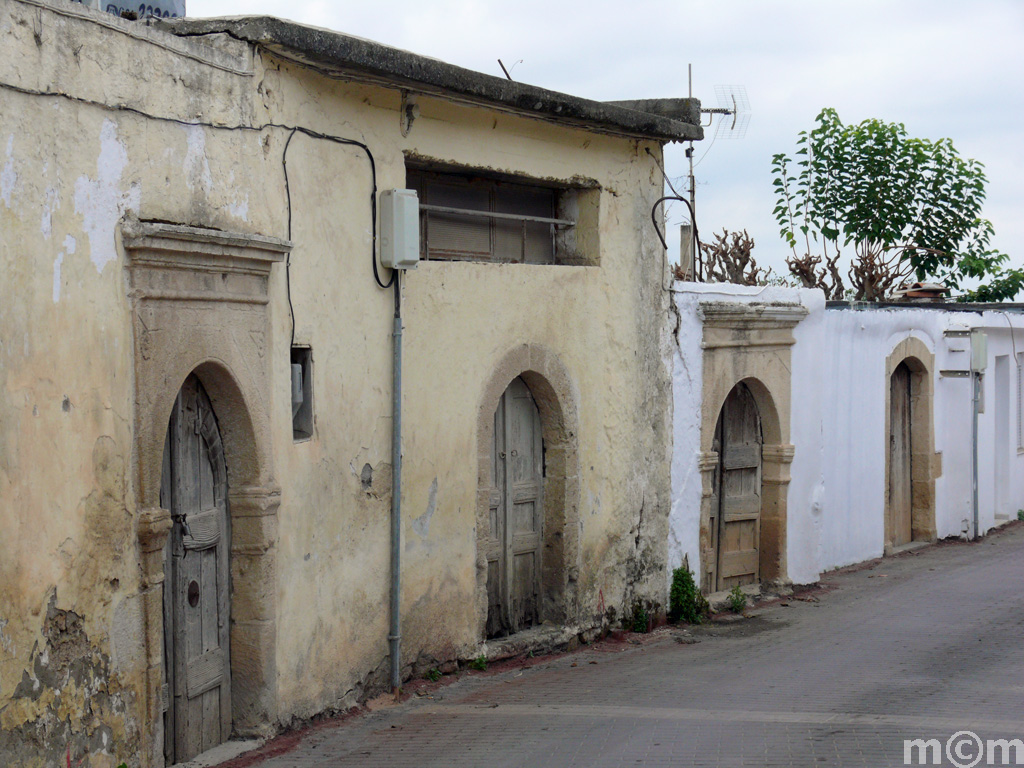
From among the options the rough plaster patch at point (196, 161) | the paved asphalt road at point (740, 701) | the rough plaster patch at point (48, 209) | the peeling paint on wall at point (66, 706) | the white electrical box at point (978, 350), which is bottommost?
the paved asphalt road at point (740, 701)

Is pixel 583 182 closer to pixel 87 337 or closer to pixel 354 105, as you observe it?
pixel 354 105

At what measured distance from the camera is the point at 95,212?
219 inches

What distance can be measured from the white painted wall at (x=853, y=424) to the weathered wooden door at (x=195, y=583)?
16.4ft

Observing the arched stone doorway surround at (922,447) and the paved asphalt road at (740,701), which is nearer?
the paved asphalt road at (740,701)

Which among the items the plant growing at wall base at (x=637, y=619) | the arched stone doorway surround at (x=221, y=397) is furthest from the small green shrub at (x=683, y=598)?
the arched stone doorway surround at (x=221, y=397)

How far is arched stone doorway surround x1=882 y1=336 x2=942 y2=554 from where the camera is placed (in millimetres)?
15047

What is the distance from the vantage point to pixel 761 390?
39.0ft

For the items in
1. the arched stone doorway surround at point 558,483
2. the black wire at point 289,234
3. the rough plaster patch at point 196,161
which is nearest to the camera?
the rough plaster patch at point 196,161

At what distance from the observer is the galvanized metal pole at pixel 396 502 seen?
7926 millimetres

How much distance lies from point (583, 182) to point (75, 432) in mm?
5273

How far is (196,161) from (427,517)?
3048 millimetres

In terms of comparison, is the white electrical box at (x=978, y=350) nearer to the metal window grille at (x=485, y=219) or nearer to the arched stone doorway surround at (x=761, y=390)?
the arched stone doorway surround at (x=761, y=390)

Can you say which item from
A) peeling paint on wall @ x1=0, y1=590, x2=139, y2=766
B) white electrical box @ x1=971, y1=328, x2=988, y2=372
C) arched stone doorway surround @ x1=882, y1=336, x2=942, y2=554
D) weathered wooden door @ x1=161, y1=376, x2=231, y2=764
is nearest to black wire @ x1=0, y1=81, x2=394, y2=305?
weathered wooden door @ x1=161, y1=376, x2=231, y2=764

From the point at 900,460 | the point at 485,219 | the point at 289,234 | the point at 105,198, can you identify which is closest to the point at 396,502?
the point at 289,234
